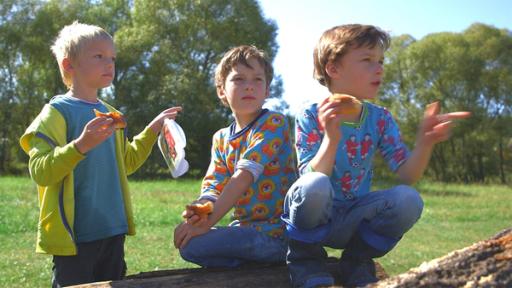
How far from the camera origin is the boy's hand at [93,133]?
311cm

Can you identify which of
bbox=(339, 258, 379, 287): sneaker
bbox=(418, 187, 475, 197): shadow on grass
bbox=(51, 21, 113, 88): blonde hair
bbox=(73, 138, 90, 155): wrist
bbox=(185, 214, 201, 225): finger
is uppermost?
bbox=(51, 21, 113, 88): blonde hair

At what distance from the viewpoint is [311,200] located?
2.80m

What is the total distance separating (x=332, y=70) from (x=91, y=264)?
175 centimetres

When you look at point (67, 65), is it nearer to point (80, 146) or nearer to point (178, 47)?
point (80, 146)

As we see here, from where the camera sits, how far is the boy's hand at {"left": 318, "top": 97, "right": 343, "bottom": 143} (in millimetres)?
2801

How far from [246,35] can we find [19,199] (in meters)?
22.0

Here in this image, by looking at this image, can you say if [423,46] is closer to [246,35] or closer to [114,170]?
[246,35]

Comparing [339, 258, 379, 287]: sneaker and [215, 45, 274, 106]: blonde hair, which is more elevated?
[215, 45, 274, 106]: blonde hair

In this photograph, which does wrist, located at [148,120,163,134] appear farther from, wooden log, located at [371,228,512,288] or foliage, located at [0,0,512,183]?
foliage, located at [0,0,512,183]

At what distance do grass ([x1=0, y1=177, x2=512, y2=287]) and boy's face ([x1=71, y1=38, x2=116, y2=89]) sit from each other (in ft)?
12.9

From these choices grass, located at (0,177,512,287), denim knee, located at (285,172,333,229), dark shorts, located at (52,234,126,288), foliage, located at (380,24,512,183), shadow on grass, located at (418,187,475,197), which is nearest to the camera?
denim knee, located at (285,172,333,229)

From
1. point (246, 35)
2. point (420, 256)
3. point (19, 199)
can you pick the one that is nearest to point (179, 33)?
point (246, 35)

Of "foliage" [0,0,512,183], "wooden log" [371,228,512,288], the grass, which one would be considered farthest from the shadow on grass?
"wooden log" [371,228,512,288]

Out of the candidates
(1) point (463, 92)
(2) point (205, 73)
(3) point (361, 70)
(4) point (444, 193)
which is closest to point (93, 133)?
(3) point (361, 70)
